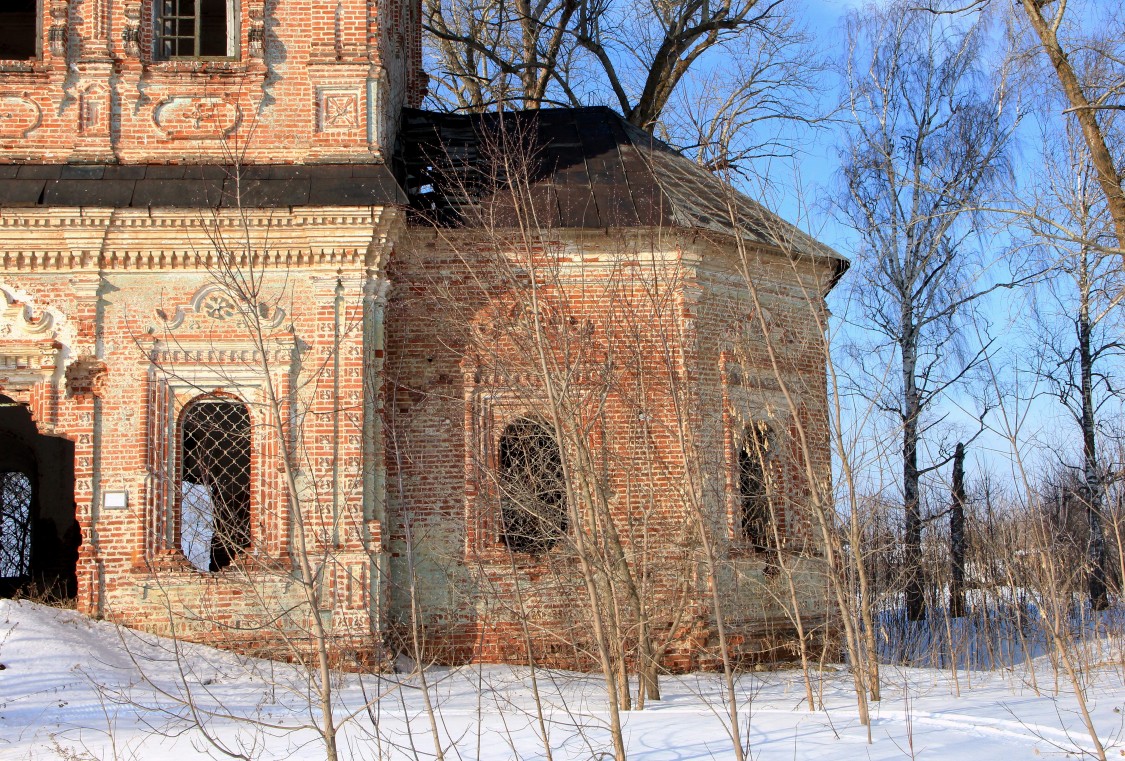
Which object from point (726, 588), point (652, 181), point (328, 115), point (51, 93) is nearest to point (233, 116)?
point (328, 115)

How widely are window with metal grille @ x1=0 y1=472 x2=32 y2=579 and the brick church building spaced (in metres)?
5.59

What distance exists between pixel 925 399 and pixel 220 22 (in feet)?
36.1

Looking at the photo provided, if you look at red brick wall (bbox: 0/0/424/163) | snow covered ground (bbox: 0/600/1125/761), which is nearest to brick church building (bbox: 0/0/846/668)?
red brick wall (bbox: 0/0/424/163)

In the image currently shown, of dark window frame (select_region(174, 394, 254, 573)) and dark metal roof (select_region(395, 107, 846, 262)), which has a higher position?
dark metal roof (select_region(395, 107, 846, 262))

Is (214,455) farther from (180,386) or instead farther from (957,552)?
(957,552)

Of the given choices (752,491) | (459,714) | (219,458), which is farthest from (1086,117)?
(219,458)

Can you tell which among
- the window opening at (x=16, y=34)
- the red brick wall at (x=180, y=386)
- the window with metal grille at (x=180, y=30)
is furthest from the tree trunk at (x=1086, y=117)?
the window opening at (x=16, y=34)

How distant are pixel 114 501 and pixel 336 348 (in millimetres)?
2410

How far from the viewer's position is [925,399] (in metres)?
17.8

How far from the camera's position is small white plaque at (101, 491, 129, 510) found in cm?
1090

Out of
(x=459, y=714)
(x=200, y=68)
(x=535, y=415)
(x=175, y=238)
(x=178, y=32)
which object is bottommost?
(x=459, y=714)

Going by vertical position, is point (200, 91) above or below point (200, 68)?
below

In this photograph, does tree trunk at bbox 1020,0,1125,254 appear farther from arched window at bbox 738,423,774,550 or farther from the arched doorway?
the arched doorway

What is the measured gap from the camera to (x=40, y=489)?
15.6 metres
